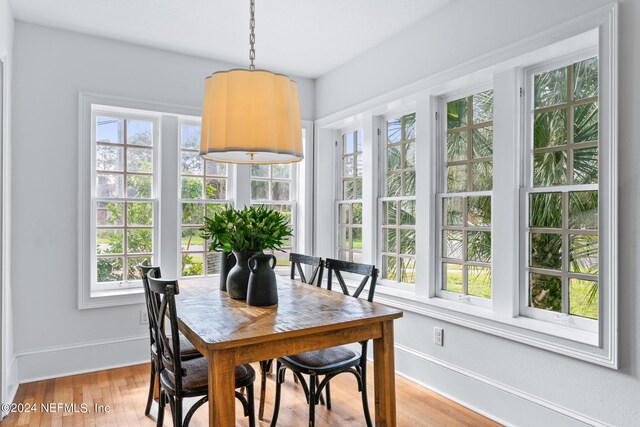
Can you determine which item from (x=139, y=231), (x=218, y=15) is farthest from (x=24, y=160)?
(x=218, y=15)

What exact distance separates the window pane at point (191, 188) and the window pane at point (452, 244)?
7.54 feet

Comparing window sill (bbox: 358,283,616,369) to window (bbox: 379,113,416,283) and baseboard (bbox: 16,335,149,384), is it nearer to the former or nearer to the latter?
window (bbox: 379,113,416,283)

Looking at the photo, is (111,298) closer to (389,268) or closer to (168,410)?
(168,410)

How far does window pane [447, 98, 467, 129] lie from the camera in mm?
3082

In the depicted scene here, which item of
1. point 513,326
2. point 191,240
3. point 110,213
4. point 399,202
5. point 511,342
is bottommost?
point 511,342

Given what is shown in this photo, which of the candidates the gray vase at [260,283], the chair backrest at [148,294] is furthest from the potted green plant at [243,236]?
the chair backrest at [148,294]

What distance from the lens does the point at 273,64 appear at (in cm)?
414

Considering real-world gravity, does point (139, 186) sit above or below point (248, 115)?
below

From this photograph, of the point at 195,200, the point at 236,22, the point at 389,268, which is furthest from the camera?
the point at 195,200

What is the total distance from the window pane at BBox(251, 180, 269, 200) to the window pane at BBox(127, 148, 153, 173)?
3.30 feet

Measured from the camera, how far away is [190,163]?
403cm

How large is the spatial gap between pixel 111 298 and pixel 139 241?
1.79ft

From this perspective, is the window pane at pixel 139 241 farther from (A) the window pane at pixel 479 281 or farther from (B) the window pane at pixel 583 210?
(B) the window pane at pixel 583 210

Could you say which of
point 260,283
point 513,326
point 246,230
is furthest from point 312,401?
point 513,326
